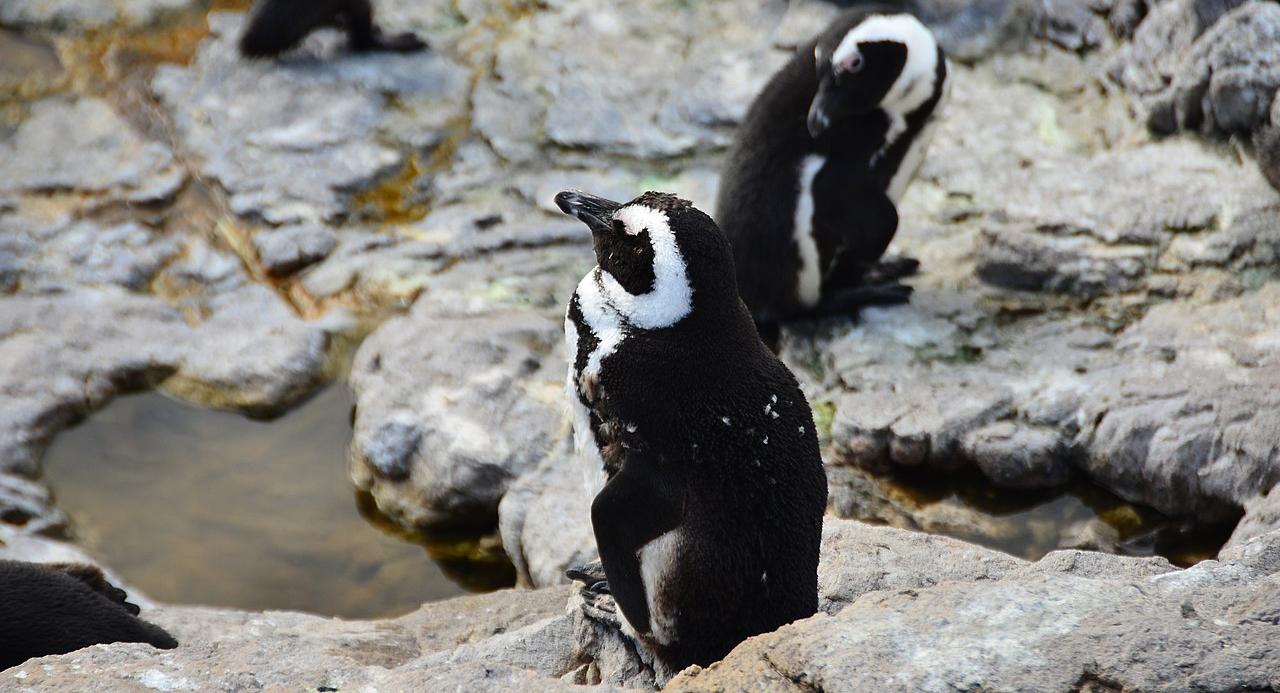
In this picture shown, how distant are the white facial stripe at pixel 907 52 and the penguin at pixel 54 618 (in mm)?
3006

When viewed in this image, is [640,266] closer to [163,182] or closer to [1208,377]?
[1208,377]

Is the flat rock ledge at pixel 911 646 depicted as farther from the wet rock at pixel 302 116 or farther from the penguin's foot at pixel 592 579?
the wet rock at pixel 302 116

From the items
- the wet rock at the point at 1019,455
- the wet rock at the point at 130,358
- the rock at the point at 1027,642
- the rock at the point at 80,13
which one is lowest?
the wet rock at the point at 130,358

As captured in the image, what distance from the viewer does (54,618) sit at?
298 centimetres

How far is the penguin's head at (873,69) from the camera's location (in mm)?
4680

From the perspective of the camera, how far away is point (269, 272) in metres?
5.39

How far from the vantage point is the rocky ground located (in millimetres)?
2586

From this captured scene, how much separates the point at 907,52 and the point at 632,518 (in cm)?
274

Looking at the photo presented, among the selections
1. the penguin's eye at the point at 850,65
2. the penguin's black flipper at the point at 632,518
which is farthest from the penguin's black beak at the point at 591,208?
the penguin's eye at the point at 850,65

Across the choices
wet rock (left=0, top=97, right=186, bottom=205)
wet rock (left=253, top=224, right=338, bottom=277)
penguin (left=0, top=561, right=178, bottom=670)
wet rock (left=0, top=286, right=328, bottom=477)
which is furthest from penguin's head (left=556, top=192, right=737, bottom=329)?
wet rock (left=0, top=97, right=186, bottom=205)

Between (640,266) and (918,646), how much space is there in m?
1.08

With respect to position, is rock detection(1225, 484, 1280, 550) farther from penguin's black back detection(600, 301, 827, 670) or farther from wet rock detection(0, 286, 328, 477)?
wet rock detection(0, 286, 328, 477)

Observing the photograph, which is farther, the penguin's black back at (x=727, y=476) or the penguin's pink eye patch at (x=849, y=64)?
the penguin's pink eye patch at (x=849, y=64)

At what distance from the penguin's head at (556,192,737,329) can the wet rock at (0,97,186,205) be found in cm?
346
